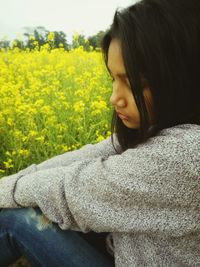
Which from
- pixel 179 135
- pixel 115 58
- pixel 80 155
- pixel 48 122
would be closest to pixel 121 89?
pixel 115 58

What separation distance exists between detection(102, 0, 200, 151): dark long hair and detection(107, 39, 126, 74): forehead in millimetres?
23

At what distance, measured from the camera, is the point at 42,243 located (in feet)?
3.90

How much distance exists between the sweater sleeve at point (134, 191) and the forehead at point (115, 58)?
0.65 ft

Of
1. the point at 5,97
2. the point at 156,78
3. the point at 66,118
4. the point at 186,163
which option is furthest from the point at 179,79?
the point at 5,97

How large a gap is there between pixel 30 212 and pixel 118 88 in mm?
463

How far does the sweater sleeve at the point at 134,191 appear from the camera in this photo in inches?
35.4

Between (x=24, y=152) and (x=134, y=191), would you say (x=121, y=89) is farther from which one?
(x=24, y=152)

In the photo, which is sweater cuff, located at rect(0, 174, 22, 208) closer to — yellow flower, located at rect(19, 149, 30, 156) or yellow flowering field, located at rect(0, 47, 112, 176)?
yellow flowering field, located at rect(0, 47, 112, 176)

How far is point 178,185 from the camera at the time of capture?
0.90m

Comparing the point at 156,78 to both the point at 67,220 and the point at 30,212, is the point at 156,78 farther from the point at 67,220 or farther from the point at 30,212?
the point at 30,212

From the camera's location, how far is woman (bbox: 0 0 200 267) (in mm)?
920

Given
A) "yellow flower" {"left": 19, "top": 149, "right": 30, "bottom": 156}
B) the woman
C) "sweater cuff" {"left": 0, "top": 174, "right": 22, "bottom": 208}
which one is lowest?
"yellow flower" {"left": 19, "top": 149, "right": 30, "bottom": 156}

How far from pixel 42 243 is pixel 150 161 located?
451mm

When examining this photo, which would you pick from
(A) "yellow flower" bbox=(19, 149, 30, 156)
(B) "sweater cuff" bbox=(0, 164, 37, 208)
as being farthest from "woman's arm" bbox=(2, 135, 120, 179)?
(A) "yellow flower" bbox=(19, 149, 30, 156)
